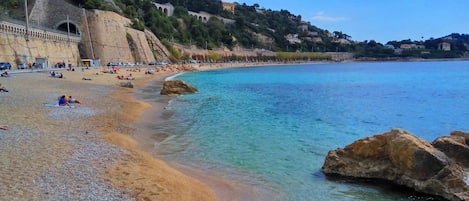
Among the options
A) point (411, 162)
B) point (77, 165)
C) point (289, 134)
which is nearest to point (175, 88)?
point (289, 134)

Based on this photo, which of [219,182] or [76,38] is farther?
[76,38]

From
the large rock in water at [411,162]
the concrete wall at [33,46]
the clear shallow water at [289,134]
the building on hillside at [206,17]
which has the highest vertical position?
the building on hillside at [206,17]

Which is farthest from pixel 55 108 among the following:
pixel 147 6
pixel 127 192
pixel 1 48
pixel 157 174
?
pixel 147 6

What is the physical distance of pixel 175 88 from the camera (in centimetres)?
3591

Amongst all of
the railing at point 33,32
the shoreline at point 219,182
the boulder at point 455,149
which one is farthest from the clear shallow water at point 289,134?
the railing at point 33,32

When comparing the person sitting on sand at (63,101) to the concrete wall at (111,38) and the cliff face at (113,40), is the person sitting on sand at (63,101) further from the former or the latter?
the concrete wall at (111,38)

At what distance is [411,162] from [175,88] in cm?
2777

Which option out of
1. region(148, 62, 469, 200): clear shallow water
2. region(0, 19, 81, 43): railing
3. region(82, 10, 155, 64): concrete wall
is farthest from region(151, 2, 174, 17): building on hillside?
region(148, 62, 469, 200): clear shallow water

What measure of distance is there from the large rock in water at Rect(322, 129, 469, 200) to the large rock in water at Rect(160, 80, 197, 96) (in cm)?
2476

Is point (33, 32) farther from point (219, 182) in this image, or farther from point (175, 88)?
point (219, 182)

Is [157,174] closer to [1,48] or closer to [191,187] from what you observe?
[191,187]

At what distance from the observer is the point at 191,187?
9820 millimetres

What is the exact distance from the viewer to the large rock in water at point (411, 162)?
9305 mm

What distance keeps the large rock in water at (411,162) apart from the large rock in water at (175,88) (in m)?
24.8
